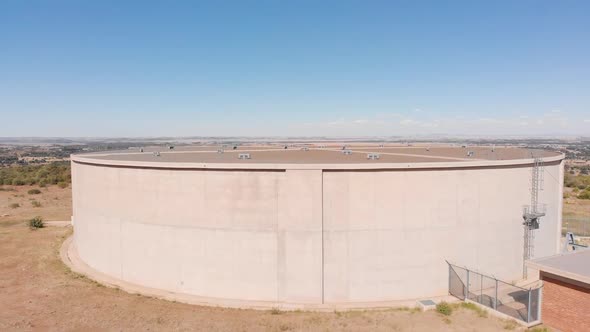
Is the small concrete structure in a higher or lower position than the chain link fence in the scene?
higher

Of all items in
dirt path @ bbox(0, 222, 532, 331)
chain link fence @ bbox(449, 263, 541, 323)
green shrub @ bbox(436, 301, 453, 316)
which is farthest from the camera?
green shrub @ bbox(436, 301, 453, 316)

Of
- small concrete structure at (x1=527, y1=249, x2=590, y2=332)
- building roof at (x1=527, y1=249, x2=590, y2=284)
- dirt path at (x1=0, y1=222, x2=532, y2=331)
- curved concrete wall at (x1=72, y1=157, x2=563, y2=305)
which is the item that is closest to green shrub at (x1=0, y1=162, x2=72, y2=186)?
dirt path at (x1=0, y1=222, x2=532, y2=331)

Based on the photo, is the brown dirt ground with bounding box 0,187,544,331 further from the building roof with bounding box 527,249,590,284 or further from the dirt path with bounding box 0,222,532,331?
the building roof with bounding box 527,249,590,284

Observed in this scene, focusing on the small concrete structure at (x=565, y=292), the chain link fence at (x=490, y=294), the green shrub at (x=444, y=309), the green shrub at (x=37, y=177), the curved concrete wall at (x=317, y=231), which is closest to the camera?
the small concrete structure at (x=565, y=292)

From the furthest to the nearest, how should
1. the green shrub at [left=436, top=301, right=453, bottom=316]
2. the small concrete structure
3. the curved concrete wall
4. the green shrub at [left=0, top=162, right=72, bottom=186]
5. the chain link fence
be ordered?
1. the green shrub at [left=0, top=162, right=72, bottom=186]
2. the curved concrete wall
3. the green shrub at [left=436, top=301, right=453, bottom=316]
4. the chain link fence
5. the small concrete structure

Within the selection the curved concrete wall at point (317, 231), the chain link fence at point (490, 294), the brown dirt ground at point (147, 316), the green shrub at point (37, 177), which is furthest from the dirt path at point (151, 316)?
the green shrub at point (37, 177)

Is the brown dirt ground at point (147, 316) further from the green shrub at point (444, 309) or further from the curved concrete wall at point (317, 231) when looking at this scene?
the curved concrete wall at point (317, 231)

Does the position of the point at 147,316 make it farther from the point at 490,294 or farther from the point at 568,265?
the point at 568,265

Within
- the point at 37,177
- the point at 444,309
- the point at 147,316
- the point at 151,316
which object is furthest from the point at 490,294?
the point at 37,177
